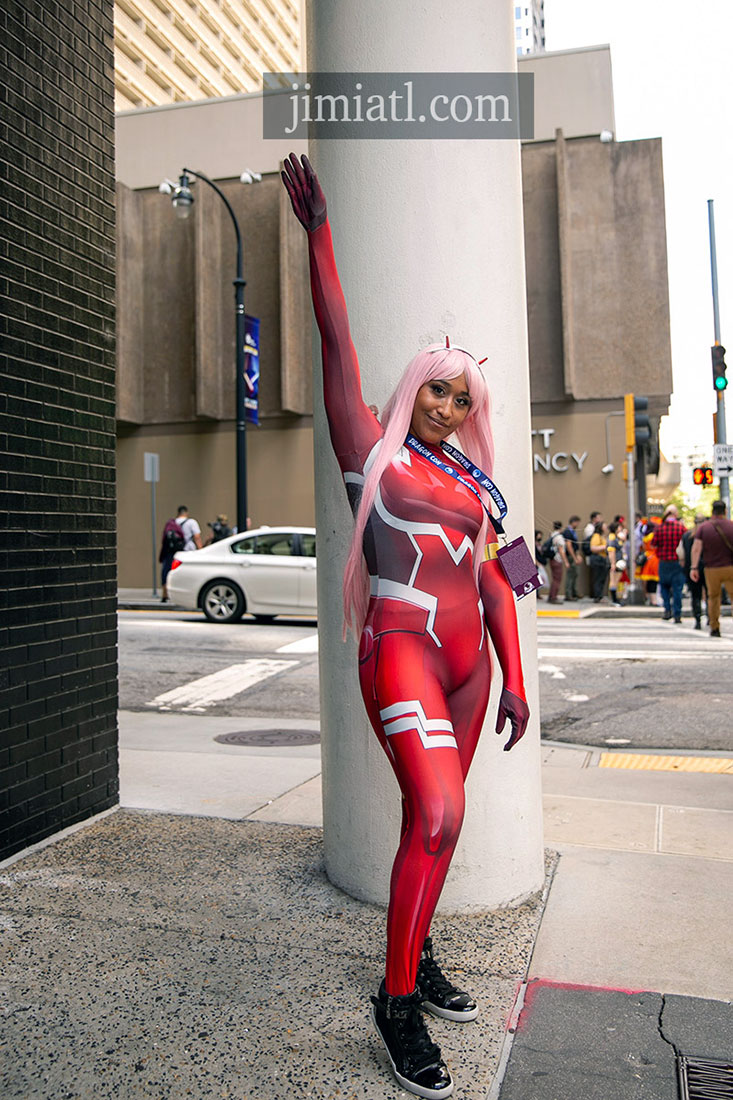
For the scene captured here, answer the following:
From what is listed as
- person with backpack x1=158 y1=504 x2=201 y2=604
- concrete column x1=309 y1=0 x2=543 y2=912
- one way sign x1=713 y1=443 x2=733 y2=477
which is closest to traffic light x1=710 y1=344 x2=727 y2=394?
one way sign x1=713 y1=443 x2=733 y2=477

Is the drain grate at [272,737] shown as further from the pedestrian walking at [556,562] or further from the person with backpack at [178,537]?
the pedestrian walking at [556,562]

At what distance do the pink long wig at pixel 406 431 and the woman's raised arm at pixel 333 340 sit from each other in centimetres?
9

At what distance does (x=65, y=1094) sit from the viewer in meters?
2.51

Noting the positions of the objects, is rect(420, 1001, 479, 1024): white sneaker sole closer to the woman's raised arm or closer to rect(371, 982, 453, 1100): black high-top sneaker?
rect(371, 982, 453, 1100): black high-top sneaker

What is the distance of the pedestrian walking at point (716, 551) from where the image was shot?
13.3 meters

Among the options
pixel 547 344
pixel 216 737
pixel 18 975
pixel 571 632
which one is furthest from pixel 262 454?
pixel 18 975

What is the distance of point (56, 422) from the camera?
4.72 meters

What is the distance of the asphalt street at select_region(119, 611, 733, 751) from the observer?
8.00 metres

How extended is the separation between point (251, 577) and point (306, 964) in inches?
479

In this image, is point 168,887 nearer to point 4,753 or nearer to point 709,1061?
point 4,753

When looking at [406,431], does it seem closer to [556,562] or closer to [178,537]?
[178,537]

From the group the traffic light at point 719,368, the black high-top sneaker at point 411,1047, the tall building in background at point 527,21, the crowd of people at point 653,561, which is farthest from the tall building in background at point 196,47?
the black high-top sneaker at point 411,1047

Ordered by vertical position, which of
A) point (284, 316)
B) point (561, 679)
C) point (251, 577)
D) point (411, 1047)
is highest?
point (284, 316)

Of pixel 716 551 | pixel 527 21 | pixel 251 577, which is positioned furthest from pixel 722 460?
pixel 527 21
